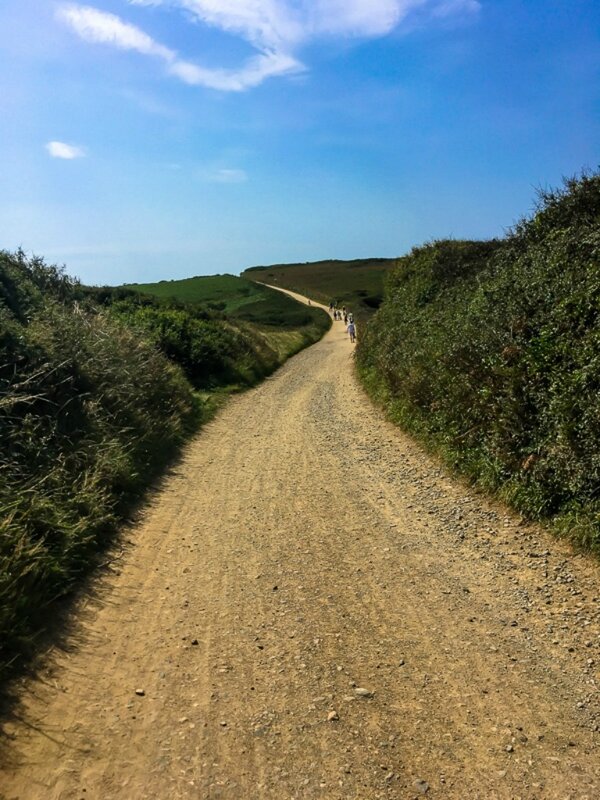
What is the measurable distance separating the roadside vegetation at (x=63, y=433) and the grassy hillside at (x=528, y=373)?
4516 mm

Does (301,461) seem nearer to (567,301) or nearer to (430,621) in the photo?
(567,301)

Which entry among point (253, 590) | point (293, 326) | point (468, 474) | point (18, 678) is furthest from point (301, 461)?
point (293, 326)

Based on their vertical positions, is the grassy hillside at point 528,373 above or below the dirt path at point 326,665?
above

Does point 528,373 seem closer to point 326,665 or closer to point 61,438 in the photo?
point 326,665

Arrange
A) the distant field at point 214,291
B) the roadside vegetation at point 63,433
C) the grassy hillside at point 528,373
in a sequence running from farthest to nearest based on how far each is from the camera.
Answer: the distant field at point 214,291
the grassy hillside at point 528,373
the roadside vegetation at point 63,433

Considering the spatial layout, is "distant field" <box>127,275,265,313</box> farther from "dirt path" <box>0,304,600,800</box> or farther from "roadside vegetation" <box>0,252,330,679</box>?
"dirt path" <box>0,304,600,800</box>

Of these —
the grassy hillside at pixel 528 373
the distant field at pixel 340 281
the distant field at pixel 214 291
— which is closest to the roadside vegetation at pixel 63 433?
the grassy hillside at pixel 528 373

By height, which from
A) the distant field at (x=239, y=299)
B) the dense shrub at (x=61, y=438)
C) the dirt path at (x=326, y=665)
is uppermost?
the distant field at (x=239, y=299)

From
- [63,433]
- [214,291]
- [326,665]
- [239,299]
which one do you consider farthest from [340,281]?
[326,665]

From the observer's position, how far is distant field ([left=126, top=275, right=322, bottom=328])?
55719mm

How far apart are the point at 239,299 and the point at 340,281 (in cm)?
3013

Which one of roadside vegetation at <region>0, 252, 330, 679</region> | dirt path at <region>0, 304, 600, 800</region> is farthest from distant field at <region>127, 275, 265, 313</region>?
dirt path at <region>0, 304, 600, 800</region>

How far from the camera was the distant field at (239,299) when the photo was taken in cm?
5572

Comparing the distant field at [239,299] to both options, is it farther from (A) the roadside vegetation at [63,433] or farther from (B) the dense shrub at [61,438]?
(B) the dense shrub at [61,438]
